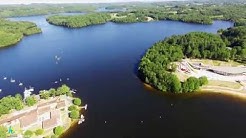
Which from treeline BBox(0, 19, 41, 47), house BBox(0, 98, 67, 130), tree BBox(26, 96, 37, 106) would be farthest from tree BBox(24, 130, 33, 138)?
treeline BBox(0, 19, 41, 47)

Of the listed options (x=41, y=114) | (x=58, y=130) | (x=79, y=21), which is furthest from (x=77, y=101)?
(x=79, y=21)

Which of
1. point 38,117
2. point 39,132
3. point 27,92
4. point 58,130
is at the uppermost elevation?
point 38,117

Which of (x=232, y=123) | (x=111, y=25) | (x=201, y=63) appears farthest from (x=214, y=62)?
(x=111, y=25)

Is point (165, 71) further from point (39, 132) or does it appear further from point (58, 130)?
point (39, 132)

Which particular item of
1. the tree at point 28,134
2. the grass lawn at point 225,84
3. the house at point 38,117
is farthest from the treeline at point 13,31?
the grass lawn at point 225,84

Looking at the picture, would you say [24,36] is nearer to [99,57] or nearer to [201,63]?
[99,57]

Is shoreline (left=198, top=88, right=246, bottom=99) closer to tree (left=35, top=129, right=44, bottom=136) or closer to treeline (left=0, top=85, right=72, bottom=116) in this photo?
treeline (left=0, top=85, right=72, bottom=116)

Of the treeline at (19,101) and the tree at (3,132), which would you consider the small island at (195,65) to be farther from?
the tree at (3,132)
